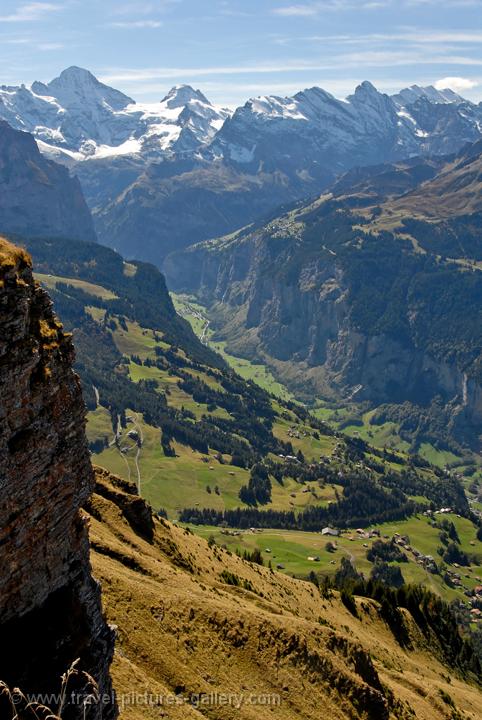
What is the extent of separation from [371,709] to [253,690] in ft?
50.4

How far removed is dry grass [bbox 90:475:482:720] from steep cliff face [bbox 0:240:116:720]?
14.3m

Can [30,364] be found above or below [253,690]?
above

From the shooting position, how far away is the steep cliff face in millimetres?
35531

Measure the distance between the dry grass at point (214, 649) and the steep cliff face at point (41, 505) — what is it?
1433 centimetres

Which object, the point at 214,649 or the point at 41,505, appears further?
the point at 214,649

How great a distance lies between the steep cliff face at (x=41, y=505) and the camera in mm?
35531

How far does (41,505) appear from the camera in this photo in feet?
125

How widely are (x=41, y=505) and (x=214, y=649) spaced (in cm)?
4034

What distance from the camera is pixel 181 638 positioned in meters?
68.5

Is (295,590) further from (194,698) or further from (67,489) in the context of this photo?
(67,489)

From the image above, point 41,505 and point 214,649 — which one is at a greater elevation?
point 41,505

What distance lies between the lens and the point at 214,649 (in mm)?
70625

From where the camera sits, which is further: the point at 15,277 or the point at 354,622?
the point at 354,622

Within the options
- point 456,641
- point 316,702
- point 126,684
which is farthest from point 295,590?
point 126,684
